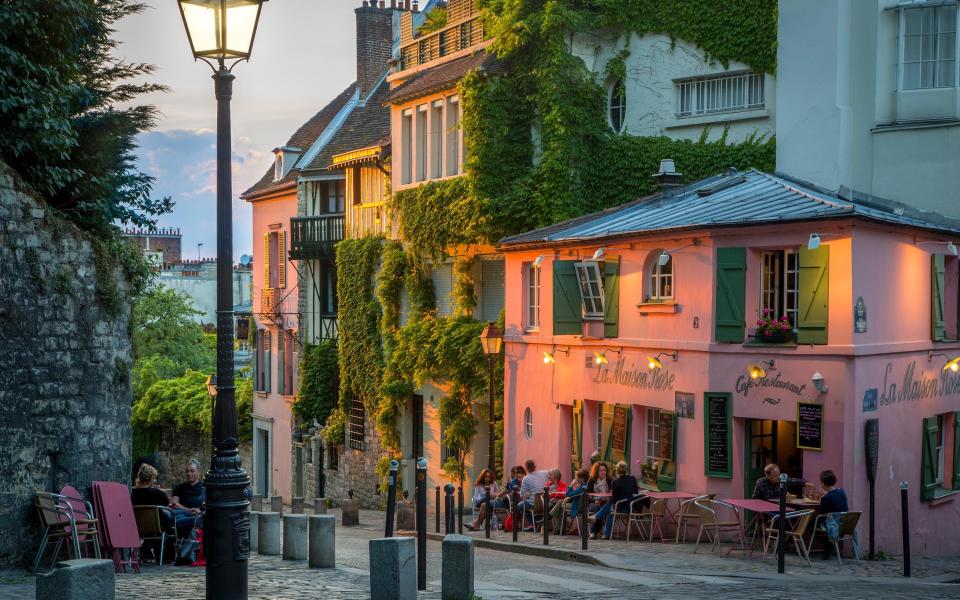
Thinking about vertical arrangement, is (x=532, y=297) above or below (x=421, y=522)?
above

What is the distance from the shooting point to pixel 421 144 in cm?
3378

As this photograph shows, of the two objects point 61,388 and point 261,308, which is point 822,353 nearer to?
point 61,388

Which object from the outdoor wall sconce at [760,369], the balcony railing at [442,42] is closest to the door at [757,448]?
the outdoor wall sconce at [760,369]

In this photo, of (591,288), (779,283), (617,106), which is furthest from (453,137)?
(779,283)

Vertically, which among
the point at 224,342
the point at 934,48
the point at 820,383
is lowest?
the point at 820,383

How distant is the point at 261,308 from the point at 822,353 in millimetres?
29931

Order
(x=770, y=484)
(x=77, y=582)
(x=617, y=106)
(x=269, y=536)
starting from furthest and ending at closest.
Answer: (x=617, y=106) → (x=770, y=484) → (x=269, y=536) → (x=77, y=582)

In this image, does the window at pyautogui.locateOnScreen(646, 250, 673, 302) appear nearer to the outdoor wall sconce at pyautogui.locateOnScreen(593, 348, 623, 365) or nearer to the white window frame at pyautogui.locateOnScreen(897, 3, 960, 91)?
the outdoor wall sconce at pyautogui.locateOnScreen(593, 348, 623, 365)

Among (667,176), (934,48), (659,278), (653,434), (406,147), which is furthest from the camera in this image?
(406,147)

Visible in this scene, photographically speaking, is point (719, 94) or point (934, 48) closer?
point (934, 48)

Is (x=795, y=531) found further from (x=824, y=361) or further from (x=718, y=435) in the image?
(x=718, y=435)

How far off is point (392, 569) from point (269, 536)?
6.65m

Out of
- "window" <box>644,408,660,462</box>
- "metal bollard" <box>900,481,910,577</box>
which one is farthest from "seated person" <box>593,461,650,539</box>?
"metal bollard" <box>900,481,910,577</box>

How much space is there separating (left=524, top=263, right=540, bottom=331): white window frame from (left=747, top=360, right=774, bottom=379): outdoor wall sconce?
24.5 ft
